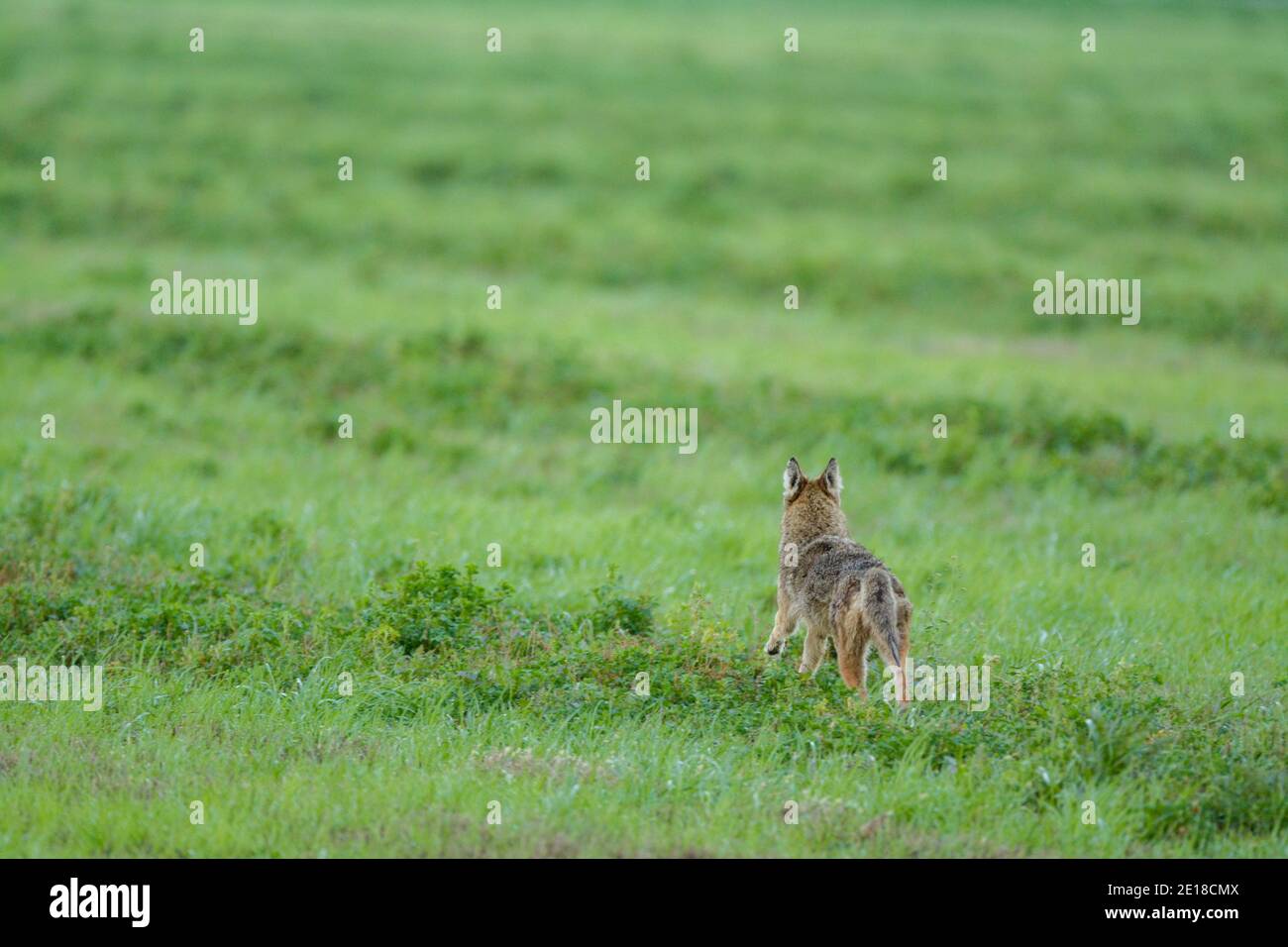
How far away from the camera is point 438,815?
6793 mm

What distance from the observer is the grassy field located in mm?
7242

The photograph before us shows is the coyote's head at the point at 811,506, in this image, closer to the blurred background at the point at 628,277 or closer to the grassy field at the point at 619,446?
the grassy field at the point at 619,446

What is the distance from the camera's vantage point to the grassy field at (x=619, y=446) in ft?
23.8

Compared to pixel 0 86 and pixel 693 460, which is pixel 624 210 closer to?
pixel 693 460

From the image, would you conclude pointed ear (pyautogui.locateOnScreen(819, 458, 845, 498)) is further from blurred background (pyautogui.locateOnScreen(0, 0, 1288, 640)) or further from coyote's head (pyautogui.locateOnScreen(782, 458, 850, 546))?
blurred background (pyautogui.locateOnScreen(0, 0, 1288, 640))

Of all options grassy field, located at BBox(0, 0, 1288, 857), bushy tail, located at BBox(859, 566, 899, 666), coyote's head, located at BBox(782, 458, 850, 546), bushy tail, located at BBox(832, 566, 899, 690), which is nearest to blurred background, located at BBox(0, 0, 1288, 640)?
grassy field, located at BBox(0, 0, 1288, 857)

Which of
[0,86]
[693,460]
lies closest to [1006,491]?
[693,460]

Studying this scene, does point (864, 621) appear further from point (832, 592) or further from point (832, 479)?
point (832, 479)

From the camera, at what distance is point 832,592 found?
27.0 ft

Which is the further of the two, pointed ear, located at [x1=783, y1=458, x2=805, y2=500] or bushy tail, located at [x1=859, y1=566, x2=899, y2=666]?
pointed ear, located at [x1=783, y1=458, x2=805, y2=500]

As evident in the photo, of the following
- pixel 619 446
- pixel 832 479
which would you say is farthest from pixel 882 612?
pixel 619 446

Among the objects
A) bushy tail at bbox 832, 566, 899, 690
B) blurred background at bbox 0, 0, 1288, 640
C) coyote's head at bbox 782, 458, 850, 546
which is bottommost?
bushy tail at bbox 832, 566, 899, 690

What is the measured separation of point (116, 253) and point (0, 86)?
998 centimetres
